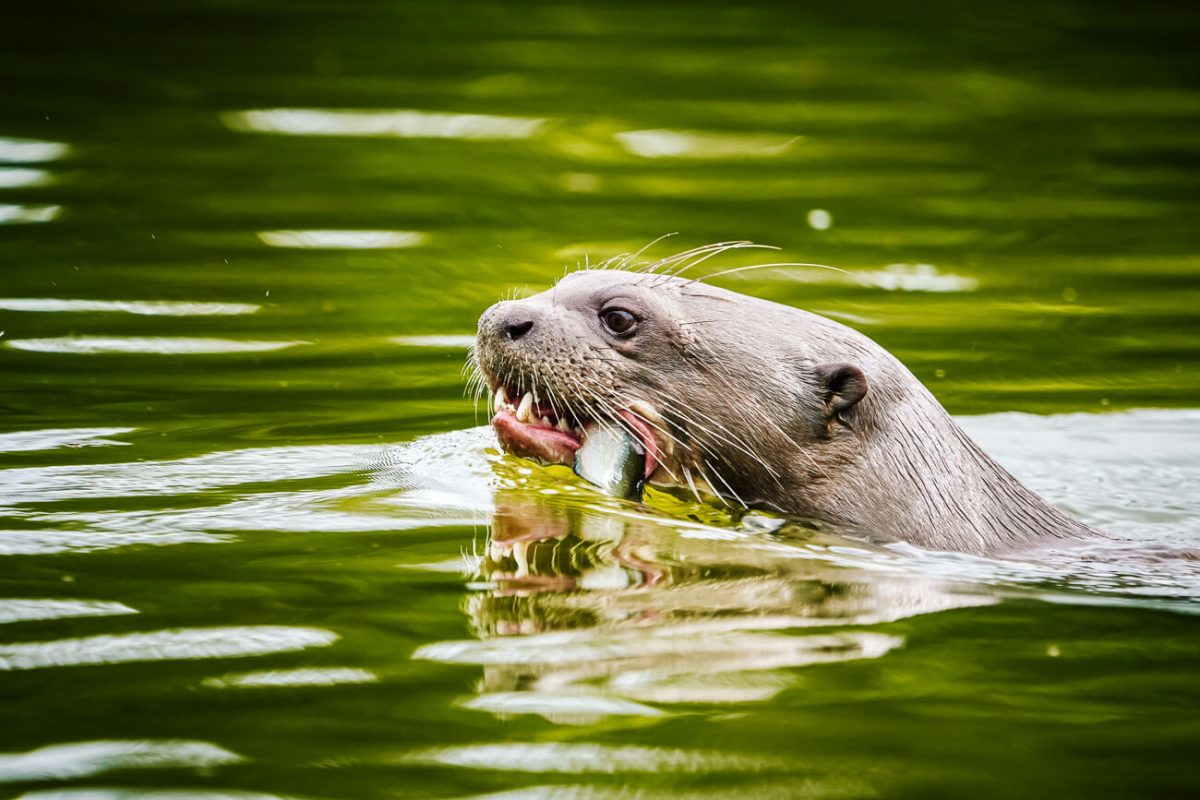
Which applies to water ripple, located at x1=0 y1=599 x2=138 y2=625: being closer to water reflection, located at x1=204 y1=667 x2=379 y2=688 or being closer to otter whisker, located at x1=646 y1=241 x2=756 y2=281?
water reflection, located at x1=204 y1=667 x2=379 y2=688

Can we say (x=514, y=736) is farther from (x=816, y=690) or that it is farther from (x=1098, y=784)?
(x=1098, y=784)

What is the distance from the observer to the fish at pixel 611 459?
5.70 metres

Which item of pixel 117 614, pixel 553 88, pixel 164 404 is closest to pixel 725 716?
pixel 117 614

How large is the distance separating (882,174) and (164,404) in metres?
5.48

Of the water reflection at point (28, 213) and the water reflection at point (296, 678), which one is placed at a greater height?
the water reflection at point (28, 213)

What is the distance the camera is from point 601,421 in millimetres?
5535

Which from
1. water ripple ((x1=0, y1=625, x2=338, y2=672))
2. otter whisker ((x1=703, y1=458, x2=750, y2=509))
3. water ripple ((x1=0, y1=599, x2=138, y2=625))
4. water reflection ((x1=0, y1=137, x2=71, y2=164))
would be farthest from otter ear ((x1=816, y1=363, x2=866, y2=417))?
water reflection ((x1=0, y1=137, x2=71, y2=164))

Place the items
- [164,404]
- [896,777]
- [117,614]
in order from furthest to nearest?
[164,404] → [117,614] → [896,777]

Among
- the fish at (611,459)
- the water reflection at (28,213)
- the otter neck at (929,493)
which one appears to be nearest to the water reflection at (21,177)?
the water reflection at (28,213)

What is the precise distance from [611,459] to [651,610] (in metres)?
1.15

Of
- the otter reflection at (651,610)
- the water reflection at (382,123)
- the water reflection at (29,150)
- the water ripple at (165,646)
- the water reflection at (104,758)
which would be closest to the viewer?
the water reflection at (104,758)

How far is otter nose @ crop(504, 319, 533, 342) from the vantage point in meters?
5.63

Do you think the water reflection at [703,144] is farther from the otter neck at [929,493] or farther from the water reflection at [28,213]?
the otter neck at [929,493]

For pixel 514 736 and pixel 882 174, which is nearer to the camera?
pixel 514 736
